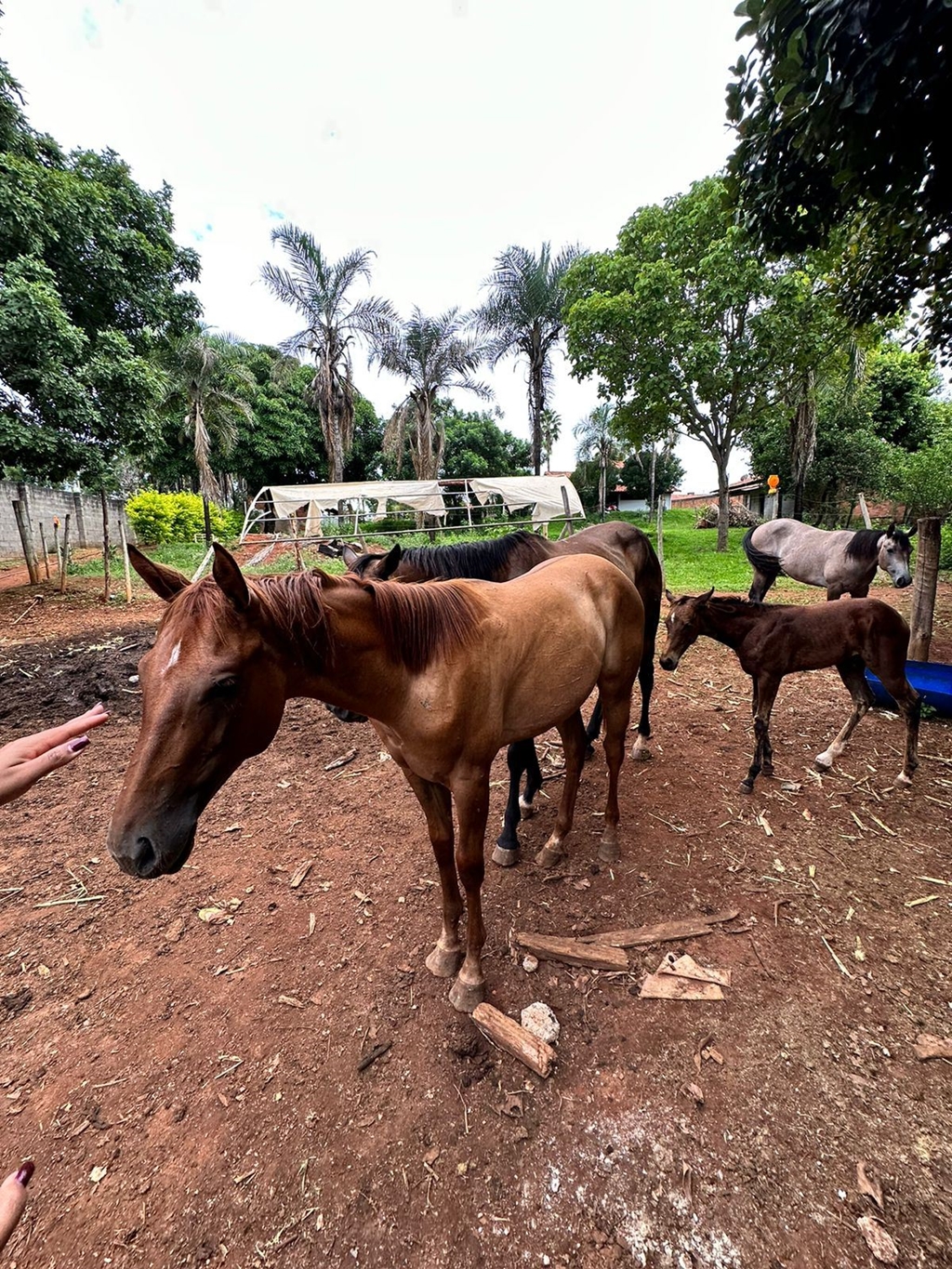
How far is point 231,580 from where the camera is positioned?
131cm

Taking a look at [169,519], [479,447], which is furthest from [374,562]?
[479,447]

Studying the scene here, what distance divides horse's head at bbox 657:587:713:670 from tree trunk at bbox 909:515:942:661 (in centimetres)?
284

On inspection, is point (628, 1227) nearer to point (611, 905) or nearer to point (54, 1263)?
point (611, 905)

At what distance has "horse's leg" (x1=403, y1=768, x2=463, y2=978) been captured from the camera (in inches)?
85.9

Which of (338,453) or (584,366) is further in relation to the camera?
(338,453)

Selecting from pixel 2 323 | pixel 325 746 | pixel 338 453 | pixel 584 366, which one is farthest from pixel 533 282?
pixel 325 746

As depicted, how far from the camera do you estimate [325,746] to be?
465 centimetres

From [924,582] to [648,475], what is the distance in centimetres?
4100

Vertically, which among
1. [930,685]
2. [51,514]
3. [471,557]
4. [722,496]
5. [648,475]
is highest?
[648,475]

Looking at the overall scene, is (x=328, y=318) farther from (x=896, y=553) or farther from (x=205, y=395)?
(x=896, y=553)

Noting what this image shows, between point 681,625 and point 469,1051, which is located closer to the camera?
point 469,1051

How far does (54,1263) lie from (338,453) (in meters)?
24.7

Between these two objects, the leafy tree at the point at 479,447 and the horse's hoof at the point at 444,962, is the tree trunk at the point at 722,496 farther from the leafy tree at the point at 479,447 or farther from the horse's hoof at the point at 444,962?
the leafy tree at the point at 479,447

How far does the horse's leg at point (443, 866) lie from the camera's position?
7.16 ft
